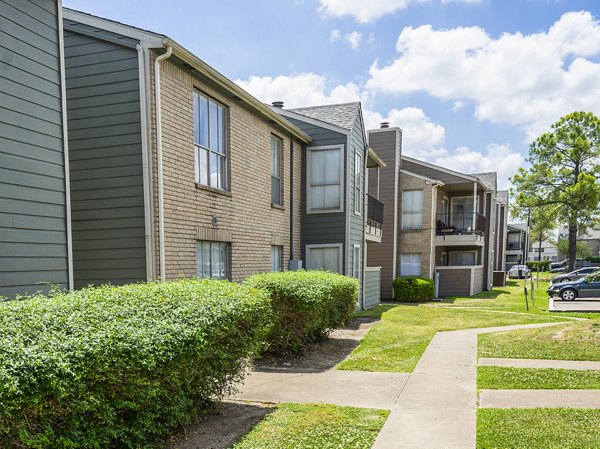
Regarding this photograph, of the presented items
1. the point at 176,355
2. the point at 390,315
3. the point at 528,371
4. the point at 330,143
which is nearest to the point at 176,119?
the point at 176,355

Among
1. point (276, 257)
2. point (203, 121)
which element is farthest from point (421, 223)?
point (203, 121)

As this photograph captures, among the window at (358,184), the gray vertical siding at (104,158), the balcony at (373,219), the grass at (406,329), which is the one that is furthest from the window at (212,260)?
the balcony at (373,219)

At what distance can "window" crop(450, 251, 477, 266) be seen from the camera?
82.9ft

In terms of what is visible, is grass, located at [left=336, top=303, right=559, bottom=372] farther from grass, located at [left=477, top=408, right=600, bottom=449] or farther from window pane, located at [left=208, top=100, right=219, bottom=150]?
window pane, located at [left=208, top=100, right=219, bottom=150]

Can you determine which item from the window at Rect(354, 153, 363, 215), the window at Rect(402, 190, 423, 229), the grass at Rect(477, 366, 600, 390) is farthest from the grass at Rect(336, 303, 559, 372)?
the window at Rect(402, 190, 423, 229)

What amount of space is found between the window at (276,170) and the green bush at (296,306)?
163 inches

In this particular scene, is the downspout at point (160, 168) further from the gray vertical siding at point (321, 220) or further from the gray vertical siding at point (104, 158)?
the gray vertical siding at point (321, 220)

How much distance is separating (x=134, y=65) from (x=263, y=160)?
14.8ft

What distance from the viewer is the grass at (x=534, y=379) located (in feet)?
19.1

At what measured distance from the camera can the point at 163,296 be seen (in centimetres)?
449

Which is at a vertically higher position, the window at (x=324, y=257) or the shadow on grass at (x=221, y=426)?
the window at (x=324, y=257)

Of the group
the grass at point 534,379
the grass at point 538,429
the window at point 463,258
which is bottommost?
the window at point 463,258

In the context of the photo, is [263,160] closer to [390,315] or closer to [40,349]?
[390,315]

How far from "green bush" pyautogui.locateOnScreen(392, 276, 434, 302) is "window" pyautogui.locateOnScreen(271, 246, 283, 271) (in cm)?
927
